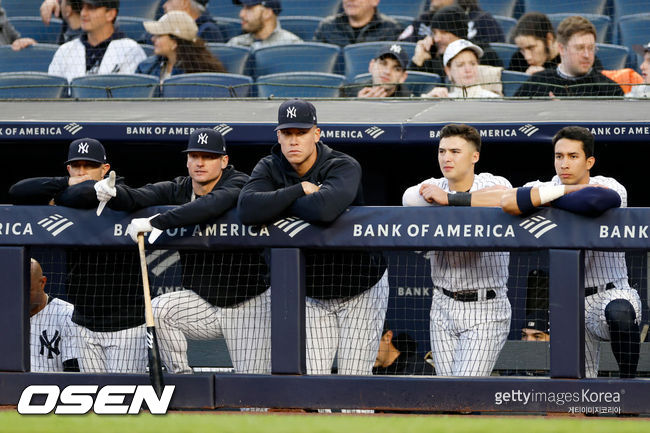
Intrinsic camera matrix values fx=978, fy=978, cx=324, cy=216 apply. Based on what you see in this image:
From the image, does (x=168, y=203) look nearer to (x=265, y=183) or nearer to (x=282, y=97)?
(x=265, y=183)

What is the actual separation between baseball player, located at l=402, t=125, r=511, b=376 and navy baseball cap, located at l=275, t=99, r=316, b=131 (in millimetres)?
578

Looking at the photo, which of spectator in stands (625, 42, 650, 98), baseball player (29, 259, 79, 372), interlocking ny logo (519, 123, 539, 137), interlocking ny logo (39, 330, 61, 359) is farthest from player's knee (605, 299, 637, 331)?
spectator in stands (625, 42, 650, 98)

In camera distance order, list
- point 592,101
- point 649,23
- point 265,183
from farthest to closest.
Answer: point 649,23 < point 592,101 < point 265,183

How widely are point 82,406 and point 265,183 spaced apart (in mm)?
1242

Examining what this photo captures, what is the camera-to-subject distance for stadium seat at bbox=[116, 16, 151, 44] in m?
8.39

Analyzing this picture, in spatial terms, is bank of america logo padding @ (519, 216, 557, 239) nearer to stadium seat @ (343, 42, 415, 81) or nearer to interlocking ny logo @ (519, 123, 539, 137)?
interlocking ny logo @ (519, 123, 539, 137)

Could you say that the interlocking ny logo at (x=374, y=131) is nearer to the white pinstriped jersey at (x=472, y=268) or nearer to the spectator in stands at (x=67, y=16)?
the white pinstriped jersey at (x=472, y=268)

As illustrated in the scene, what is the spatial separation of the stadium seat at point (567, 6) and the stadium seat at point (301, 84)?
2132 mm

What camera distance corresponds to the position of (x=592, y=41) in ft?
21.9

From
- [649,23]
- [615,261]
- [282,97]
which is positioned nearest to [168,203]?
[615,261]

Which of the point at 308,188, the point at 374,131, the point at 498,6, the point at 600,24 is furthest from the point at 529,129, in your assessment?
the point at 498,6

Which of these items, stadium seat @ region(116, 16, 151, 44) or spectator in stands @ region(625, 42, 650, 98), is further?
stadium seat @ region(116, 16, 151, 44)

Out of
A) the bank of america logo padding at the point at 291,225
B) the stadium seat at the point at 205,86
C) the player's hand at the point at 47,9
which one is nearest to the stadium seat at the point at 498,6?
the stadium seat at the point at 205,86

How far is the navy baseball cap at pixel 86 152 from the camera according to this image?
4.77 m
